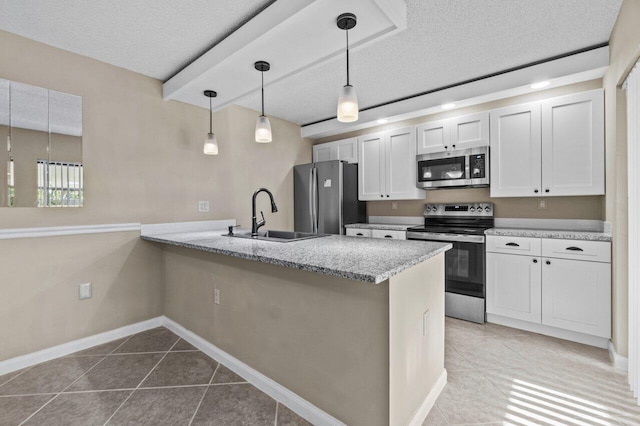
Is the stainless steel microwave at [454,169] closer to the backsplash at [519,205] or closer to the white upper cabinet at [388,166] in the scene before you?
the white upper cabinet at [388,166]

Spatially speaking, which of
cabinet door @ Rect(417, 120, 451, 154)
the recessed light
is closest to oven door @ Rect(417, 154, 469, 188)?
cabinet door @ Rect(417, 120, 451, 154)

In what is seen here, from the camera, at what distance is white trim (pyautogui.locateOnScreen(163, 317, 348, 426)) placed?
1.59 meters

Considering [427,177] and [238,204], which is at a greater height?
[427,177]

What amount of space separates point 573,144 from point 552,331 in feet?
5.49

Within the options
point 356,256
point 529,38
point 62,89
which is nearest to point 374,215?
point 529,38

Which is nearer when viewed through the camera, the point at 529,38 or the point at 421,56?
the point at 529,38

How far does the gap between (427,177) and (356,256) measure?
2372mm

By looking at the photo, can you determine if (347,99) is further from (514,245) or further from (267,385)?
(514,245)

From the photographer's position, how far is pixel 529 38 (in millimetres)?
2303

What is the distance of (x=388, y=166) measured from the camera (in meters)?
3.95

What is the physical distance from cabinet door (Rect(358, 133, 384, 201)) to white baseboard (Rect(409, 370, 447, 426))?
8.14 ft

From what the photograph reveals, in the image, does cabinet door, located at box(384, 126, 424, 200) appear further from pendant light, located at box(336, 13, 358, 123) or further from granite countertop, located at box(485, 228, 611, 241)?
pendant light, located at box(336, 13, 358, 123)

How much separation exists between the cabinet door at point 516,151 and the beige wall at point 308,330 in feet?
5.63

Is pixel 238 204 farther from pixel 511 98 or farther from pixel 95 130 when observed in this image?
pixel 511 98
